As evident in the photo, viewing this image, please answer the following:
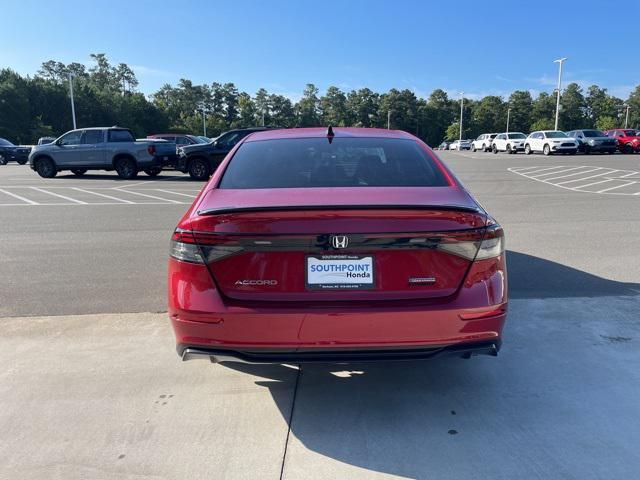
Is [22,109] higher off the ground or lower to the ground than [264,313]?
higher

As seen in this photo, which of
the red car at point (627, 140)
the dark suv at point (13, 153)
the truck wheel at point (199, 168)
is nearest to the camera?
the truck wheel at point (199, 168)

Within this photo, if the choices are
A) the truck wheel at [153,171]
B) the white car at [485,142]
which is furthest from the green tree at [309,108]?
the truck wheel at [153,171]

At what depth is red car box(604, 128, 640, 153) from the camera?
115 feet

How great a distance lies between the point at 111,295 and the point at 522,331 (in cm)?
390

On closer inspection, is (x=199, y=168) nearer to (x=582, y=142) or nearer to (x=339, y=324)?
(x=339, y=324)

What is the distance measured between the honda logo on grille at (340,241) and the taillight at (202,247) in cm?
48

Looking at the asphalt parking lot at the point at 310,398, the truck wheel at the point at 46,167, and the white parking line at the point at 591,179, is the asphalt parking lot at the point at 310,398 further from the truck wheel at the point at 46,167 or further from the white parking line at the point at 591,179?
the truck wheel at the point at 46,167

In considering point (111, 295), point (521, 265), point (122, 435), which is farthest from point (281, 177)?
point (521, 265)

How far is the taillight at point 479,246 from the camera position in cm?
253

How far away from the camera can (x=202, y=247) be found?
8.44ft

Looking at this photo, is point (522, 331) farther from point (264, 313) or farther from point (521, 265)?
point (264, 313)

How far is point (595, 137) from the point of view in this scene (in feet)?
113

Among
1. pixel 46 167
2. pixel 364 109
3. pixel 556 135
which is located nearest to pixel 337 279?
pixel 46 167

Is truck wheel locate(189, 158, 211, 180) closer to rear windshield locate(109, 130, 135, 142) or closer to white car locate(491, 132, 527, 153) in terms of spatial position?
rear windshield locate(109, 130, 135, 142)
